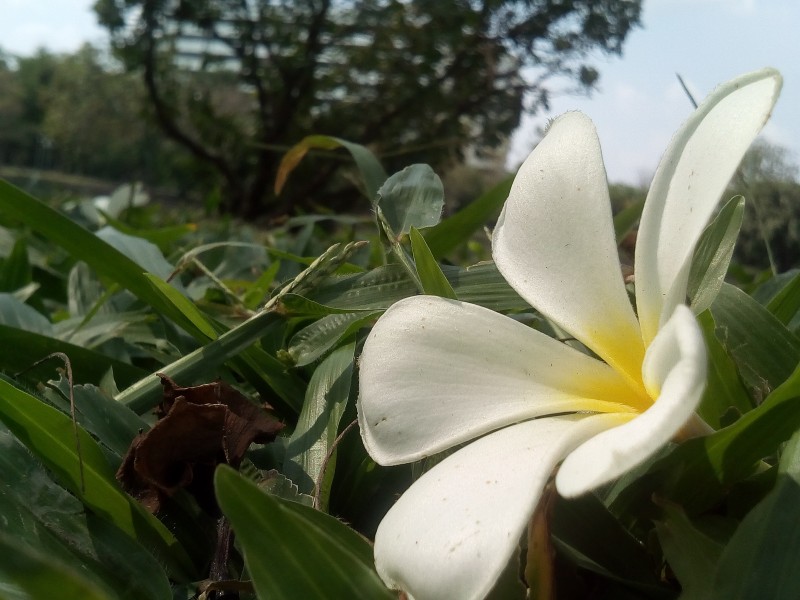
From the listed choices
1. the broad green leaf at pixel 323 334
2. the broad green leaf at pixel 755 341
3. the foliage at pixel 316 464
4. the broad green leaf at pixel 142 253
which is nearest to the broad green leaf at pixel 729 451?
the foliage at pixel 316 464

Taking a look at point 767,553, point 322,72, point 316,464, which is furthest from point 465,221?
point 322,72

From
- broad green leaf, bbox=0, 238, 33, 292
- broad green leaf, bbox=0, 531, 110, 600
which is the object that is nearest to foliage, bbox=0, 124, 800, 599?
broad green leaf, bbox=0, 531, 110, 600

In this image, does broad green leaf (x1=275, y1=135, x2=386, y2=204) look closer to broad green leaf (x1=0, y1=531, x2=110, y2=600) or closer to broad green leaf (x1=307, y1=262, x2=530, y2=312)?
broad green leaf (x1=307, y1=262, x2=530, y2=312)

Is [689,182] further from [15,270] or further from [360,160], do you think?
[15,270]

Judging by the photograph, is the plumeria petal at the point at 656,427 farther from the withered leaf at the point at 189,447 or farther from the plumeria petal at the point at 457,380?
the withered leaf at the point at 189,447

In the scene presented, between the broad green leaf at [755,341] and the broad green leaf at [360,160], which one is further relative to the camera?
the broad green leaf at [360,160]
